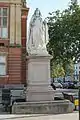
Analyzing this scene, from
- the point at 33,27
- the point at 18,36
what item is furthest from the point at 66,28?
the point at 33,27

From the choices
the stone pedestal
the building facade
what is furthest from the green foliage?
the stone pedestal

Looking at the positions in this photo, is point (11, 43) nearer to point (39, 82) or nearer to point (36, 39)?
point (36, 39)

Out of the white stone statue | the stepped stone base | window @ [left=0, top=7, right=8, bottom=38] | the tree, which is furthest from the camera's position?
the tree

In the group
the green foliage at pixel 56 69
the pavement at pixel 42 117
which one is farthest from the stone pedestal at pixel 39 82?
the green foliage at pixel 56 69

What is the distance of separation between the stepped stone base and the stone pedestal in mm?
715

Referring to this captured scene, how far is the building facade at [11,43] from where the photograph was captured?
114 feet

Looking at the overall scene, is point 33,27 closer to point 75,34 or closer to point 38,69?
point 38,69

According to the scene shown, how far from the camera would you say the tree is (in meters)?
46.5

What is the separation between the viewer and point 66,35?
154 feet

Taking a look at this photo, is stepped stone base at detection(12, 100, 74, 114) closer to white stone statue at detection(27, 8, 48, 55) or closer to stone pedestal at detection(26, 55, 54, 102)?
stone pedestal at detection(26, 55, 54, 102)

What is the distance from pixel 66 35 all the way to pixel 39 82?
28.3 m

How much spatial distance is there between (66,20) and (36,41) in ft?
92.6

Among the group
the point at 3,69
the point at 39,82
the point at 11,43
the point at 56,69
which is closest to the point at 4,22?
the point at 11,43

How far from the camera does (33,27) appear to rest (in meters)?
19.8
